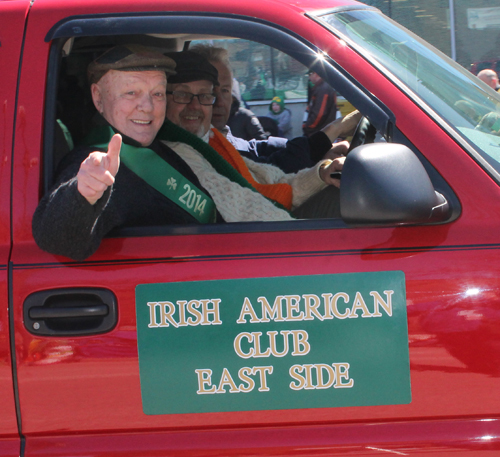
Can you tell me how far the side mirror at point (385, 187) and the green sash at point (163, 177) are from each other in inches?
23.2

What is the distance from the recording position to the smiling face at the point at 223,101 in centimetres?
326

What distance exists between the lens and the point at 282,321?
148 centimetres

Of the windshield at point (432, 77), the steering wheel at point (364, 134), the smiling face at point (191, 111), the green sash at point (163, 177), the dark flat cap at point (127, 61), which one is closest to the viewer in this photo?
the windshield at point (432, 77)

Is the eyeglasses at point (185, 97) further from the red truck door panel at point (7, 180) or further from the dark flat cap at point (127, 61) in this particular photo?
the red truck door panel at point (7, 180)

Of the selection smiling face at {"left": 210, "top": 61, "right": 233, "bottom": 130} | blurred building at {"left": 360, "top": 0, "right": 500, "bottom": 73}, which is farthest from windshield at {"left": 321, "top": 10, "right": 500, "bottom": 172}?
blurred building at {"left": 360, "top": 0, "right": 500, "bottom": 73}

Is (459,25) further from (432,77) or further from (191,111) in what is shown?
(432,77)

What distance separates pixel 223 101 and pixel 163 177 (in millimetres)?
1556

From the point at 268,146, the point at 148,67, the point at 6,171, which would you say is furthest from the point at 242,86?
the point at 6,171

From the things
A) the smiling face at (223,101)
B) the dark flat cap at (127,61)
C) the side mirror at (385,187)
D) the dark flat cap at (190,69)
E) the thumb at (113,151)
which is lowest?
the side mirror at (385,187)

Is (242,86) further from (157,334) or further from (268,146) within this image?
(157,334)

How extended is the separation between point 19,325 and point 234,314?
0.52 metres

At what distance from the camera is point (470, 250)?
1475 millimetres

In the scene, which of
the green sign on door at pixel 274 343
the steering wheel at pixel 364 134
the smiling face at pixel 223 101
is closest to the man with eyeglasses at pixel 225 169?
the steering wheel at pixel 364 134

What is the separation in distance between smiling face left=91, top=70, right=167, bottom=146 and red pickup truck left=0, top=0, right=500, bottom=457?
15.7 inches
